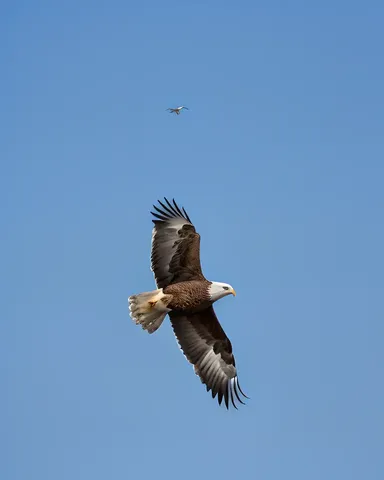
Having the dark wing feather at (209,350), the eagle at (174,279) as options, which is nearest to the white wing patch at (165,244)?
the eagle at (174,279)

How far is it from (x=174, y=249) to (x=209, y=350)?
249 cm

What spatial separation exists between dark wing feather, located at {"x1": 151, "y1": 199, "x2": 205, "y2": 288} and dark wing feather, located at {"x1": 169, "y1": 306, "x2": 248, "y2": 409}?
988 mm

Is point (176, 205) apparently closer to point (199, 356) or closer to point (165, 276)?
point (165, 276)

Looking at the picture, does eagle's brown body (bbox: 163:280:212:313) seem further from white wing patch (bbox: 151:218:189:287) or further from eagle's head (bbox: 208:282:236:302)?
white wing patch (bbox: 151:218:189:287)

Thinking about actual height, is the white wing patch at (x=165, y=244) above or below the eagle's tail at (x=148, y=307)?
above

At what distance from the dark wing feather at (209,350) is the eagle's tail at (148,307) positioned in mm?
810

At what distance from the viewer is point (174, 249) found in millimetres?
20531

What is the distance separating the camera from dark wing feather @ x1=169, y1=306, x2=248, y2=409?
2136cm

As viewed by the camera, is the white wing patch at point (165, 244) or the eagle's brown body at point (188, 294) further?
the white wing patch at point (165, 244)

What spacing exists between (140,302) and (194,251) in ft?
4.86

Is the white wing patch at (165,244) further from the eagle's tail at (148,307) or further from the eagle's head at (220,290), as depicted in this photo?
the eagle's head at (220,290)

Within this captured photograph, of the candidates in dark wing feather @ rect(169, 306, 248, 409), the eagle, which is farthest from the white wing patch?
dark wing feather @ rect(169, 306, 248, 409)

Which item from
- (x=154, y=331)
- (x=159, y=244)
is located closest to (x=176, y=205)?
(x=159, y=244)

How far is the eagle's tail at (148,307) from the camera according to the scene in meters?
20.4
